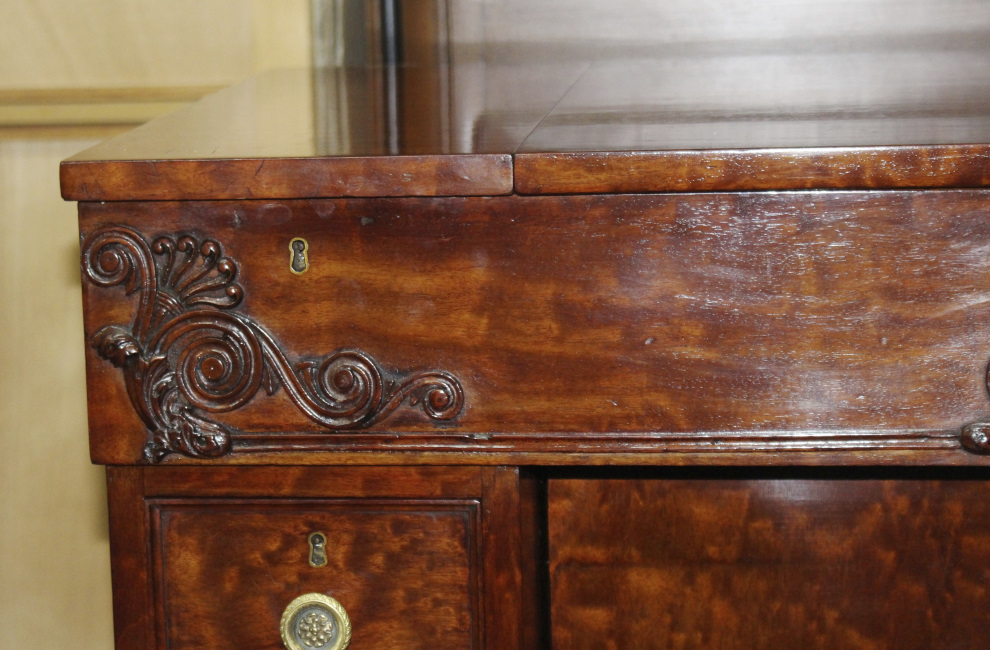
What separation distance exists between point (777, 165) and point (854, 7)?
1.85 feet

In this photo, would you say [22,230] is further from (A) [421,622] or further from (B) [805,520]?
(B) [805,520]

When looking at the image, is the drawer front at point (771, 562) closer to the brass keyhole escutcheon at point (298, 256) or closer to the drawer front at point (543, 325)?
the drawer front at point (543, 325)

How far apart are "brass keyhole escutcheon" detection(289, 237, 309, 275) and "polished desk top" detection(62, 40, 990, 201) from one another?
3 cm

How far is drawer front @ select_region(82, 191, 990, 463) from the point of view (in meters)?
0.52

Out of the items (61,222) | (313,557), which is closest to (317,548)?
(313,557)

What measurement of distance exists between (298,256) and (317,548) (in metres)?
0.17

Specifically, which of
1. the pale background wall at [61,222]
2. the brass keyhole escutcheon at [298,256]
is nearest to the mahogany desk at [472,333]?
the brass keyhole escutcheon at [298,256]

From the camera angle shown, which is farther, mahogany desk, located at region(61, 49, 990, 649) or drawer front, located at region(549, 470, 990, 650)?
drawer front, located at region(549, 470, 990, 650)

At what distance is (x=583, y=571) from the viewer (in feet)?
2.16

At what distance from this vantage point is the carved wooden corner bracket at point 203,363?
545mm

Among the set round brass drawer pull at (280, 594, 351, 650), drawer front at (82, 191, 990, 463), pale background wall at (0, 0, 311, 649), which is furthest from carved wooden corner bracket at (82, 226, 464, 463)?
pale background wall at (0, 0, 311, 649)

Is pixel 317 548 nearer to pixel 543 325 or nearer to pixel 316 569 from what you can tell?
pixel 316 569

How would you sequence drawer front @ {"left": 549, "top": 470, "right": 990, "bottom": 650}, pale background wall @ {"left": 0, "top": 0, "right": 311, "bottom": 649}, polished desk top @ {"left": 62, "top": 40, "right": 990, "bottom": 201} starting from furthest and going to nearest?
pale background wall @ {"left": 0, "top": 0, "right": 311, "bottom": 649} → drawer front @ {"left": 549, "top": 470, "right": 990, "bottom": 650} → polished desk top @ {"left": 62, "top": 40, "right": 990, "bottom": 201}

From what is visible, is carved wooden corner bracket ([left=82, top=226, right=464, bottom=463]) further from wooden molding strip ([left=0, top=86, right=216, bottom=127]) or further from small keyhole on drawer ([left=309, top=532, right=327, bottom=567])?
wooden molding strip ([left=0, top=86, right=216, bottom=127])
